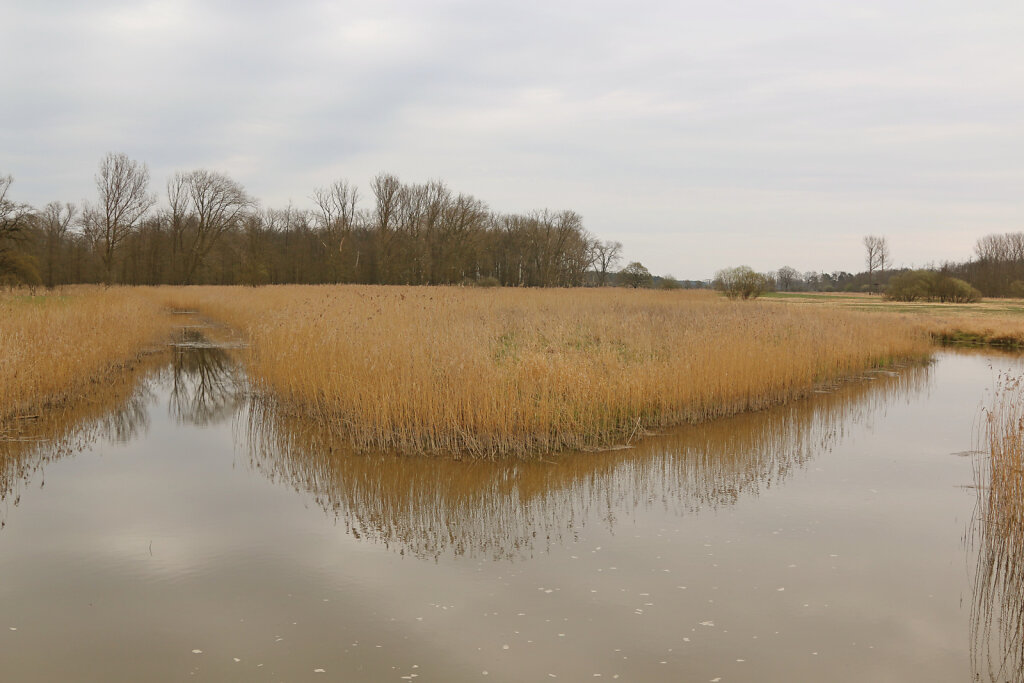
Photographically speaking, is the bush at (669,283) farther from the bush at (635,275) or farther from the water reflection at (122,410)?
the water reflection at (122,410)

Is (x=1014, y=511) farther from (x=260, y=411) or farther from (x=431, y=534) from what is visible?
(x=260, y=411)

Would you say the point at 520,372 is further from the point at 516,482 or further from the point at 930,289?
the point at 930,289

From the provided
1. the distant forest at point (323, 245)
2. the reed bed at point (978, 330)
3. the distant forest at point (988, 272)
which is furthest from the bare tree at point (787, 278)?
the reed bed at point (978, 330)

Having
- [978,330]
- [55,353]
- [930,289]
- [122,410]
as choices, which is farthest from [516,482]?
[930,289]

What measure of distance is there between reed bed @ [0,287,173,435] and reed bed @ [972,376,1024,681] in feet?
28.5

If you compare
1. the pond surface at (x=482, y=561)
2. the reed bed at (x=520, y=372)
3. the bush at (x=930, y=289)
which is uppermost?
the bush at (x=930, y=289)

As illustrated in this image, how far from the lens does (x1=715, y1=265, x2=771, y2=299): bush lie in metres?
32.3

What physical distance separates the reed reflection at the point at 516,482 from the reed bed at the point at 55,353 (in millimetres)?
2633

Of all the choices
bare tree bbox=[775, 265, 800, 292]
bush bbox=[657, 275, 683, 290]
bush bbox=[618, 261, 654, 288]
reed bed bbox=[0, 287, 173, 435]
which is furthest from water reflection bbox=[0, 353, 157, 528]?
bare tree bbox=[775, 265, 800, 292]

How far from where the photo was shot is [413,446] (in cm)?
670

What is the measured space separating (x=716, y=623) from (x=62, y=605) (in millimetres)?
3576

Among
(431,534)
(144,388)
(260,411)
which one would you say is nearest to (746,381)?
(431,534)

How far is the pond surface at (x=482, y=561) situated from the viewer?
3184mm

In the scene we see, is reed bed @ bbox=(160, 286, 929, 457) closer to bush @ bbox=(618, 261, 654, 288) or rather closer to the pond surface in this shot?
the pond surface
